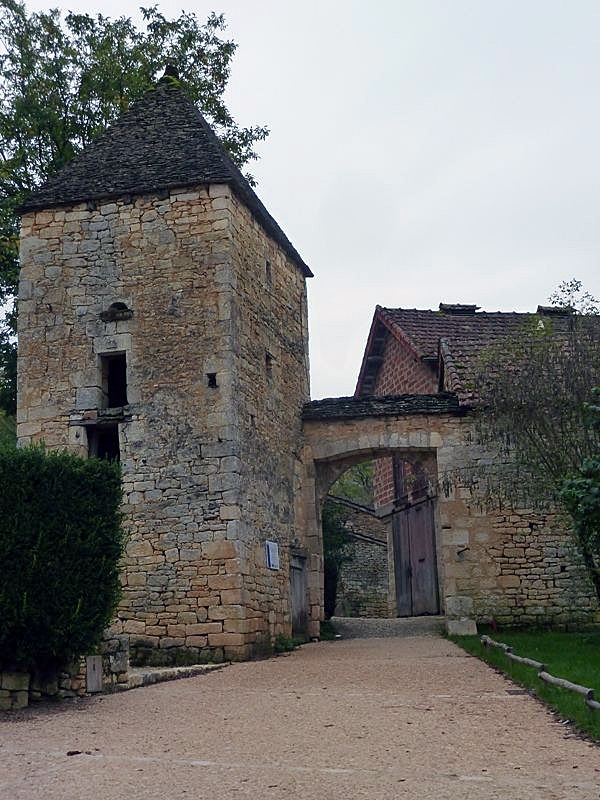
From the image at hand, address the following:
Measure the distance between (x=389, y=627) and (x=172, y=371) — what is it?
6696mm

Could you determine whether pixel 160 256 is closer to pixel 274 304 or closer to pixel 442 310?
pixel 274 304

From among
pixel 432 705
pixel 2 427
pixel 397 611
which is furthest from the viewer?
pixel 397 611

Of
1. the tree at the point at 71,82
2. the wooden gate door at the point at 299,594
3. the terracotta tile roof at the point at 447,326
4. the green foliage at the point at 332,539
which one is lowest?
the wooden gate door at the point at 299,594

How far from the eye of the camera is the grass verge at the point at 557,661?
260 inches

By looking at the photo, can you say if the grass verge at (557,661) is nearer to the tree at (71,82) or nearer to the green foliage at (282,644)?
the green foliage at (282,644)

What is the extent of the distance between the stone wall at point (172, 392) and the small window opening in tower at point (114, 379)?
22 centimetres

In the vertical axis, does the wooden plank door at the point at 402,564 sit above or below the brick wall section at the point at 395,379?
below

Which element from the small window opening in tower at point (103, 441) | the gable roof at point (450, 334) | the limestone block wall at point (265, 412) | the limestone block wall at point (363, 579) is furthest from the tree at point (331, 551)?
the limestone block wall at point (363, 579)

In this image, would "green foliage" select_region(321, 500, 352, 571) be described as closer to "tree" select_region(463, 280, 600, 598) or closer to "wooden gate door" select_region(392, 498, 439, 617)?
"wooden gate door" select_region(392, 498, 439, 617)

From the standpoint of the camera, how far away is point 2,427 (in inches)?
728

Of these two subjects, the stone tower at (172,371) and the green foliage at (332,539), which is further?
the green foliage at (332,539)

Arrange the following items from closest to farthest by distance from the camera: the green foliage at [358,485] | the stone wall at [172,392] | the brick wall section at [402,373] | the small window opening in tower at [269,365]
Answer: the stone wall at [172,392] < the small window opening in tower at [269,365] < the brick wall section at [402,373] < the green foliage at [358,485]

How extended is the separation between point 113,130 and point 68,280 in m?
3.11

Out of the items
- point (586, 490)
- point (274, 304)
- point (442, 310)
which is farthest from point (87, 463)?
point (442, 310)
